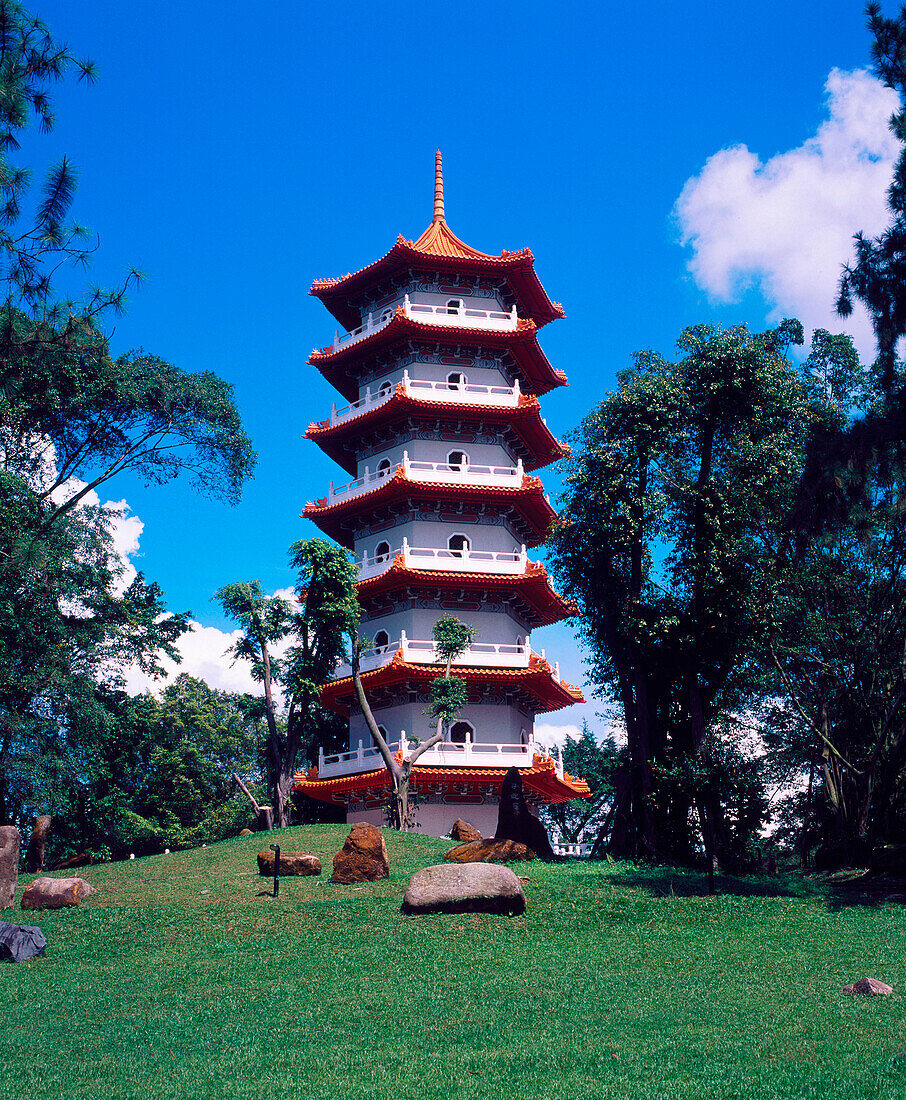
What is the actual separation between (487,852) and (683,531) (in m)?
11.4

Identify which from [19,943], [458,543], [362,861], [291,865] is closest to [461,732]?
[458,543]

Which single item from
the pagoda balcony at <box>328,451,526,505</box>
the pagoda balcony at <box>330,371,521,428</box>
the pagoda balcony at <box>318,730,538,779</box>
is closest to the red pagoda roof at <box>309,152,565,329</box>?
the pagoda balcony at <box>330,371,521,428</box>

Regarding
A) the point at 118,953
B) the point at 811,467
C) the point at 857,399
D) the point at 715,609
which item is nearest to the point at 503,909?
the point at 118,953

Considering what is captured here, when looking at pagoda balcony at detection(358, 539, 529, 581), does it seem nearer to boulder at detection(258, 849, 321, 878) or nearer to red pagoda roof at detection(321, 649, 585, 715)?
red pagoda roof at detection(321, 649, 585, 715)

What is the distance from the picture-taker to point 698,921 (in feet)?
60.4

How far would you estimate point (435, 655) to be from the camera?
32844 mm

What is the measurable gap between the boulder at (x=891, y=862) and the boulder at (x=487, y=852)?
26.7 feet

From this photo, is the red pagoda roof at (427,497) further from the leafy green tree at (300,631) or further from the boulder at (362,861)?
the boulder at (362,861)

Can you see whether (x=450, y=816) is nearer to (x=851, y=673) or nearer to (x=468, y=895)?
(x=851, y=673)

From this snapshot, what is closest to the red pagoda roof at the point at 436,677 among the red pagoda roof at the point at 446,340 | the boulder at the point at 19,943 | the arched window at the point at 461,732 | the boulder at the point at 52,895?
the arched window at the point at 461,732

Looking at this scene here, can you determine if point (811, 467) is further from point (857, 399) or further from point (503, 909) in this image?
point (857, 399)

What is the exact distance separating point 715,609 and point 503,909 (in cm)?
1209

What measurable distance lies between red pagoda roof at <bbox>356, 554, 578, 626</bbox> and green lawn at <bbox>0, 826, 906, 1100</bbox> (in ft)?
42.2

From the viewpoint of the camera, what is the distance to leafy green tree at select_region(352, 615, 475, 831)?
30.1 m
